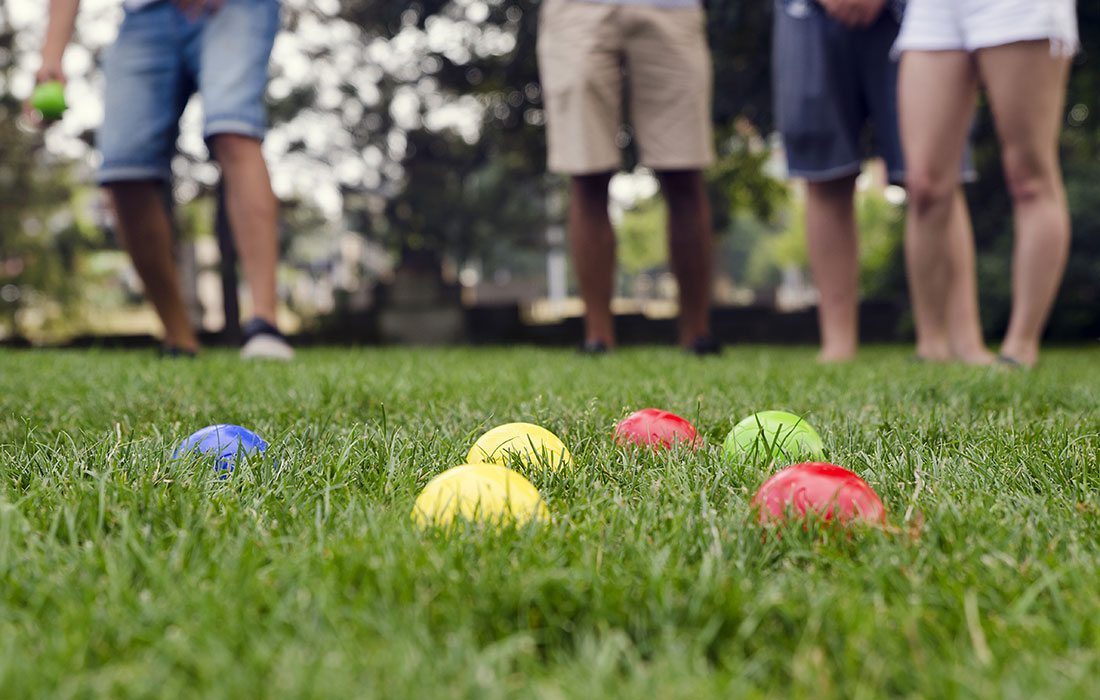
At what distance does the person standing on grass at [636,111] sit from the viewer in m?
4.18

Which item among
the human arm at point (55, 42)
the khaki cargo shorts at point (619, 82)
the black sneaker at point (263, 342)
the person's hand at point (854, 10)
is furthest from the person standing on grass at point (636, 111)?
the human arm at point (55, 42)

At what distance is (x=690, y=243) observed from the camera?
14.4 feet

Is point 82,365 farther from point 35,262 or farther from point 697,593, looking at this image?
point 35,262

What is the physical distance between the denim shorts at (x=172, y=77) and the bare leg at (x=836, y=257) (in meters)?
2.42

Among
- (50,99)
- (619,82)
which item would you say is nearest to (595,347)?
(619,82)

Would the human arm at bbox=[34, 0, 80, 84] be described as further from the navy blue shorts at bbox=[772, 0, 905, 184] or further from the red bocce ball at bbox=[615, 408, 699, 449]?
the red bocce ball at bbox=[615, 408, 699, 449]

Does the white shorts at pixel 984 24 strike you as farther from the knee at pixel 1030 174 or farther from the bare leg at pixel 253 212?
the bare leg at pixel 253 212

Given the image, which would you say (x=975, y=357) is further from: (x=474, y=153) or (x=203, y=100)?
(x=474, y=153)

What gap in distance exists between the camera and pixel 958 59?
11.3ft

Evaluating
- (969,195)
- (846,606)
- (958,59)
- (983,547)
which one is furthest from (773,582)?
(969,195)

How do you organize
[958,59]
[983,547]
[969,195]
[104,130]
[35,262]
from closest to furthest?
[983,547] < [958,59] < [104,130] < [969,195] < [35,262]

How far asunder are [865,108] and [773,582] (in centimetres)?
375

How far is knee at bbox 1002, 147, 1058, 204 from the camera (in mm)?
3436

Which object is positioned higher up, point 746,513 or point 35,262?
point 35,262
